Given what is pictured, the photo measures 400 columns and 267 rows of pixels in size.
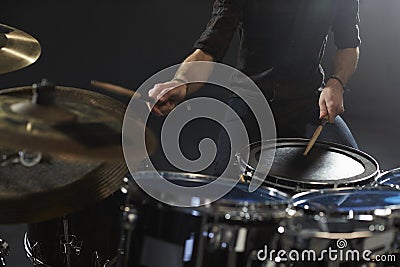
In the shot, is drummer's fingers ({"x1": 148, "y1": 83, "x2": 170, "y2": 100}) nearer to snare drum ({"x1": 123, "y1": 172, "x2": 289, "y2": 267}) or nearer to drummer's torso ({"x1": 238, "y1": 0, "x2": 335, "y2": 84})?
snare drum ({"x1": 123, "y1": 172, "x2": 289, "y2": 267})

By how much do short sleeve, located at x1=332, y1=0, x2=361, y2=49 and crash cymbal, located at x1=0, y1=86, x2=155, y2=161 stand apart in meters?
0.90

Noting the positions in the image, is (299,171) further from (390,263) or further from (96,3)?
(96,3)

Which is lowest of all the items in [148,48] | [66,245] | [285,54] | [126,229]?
[66,245]

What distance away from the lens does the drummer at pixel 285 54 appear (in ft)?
5.66

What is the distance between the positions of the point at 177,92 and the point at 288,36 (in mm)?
458

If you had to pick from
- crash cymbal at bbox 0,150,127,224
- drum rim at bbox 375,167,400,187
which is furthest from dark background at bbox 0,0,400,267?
crash cymbal at bbox 0,150,127,224

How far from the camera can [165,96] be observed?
1.41 meters

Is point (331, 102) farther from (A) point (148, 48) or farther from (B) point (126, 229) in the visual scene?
(A) point (148, 48)

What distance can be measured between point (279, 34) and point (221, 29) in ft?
0.54

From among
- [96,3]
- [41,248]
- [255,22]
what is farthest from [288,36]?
[96,3]

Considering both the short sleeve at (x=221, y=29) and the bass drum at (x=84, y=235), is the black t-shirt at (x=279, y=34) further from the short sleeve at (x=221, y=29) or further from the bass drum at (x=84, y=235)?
the bass drum at (x=84, y=235)

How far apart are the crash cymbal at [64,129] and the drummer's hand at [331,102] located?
0.61 metres

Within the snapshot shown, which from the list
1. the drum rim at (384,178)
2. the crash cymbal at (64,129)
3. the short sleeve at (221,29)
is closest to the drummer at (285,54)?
the short sleeve at (221,29)

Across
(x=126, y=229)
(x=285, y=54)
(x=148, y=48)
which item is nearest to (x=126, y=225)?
(x=126, y=229)
